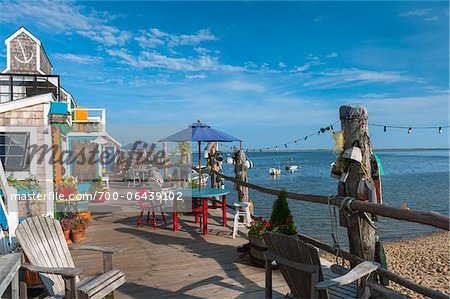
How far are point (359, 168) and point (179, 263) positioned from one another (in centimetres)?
287

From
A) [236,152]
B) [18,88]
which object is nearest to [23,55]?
[18,88]

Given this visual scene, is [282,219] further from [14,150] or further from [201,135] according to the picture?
[14,150]

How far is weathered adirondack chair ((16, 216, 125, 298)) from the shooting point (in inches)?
109

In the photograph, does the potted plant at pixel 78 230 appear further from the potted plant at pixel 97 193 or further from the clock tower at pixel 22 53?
the clock tower at pixel 22 53

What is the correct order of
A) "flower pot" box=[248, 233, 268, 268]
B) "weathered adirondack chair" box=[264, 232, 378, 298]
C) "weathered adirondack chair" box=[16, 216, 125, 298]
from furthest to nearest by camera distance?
"flower pot" box=[248, 233, 268, 268] < "weathered adirondack chair" box=[16, 216, 125, 298] < "weathered adirondack chair" box=[264, 232, 378, 298]

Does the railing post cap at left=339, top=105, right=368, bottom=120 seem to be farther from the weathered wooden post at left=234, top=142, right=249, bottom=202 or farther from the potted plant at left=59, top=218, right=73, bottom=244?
the potted plant at left=59, top=218, right=73, bottom=244

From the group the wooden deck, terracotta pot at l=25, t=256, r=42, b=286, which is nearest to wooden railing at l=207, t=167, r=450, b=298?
the wooden deck

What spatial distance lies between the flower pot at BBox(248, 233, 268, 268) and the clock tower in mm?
13429

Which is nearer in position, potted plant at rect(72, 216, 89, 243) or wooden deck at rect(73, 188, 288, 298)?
wooden deck at rect(73, 188, 288, 298)

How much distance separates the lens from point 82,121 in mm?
12062

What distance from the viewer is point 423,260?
10680 mm

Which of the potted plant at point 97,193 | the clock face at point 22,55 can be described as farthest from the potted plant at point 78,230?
the clock face at point 22,55

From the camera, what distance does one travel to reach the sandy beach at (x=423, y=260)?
8773 millimetres

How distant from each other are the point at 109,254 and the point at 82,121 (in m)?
9.72
